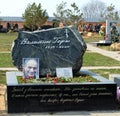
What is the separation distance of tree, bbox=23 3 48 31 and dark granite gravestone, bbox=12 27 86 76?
188ft

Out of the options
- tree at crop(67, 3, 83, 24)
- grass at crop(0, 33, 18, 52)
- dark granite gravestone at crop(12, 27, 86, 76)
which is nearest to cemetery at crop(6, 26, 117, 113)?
dark granite gravestone at crop(12, 27, 86, 76)

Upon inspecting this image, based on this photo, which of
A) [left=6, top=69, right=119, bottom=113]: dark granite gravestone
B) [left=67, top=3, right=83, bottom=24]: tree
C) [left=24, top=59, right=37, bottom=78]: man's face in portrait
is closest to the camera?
[left=6, top=69, right=119, bottom=113]: dark granite gravestone

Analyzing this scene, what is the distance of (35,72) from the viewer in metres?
9.81

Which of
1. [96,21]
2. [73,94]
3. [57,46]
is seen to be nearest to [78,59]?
[57,46]

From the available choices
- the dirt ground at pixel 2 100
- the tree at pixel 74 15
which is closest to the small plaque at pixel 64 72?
the dirt ground at pixel 2 100

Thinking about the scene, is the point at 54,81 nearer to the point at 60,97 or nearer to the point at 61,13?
the point at 60,97

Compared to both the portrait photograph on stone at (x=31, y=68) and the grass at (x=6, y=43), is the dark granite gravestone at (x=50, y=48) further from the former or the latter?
the grass at (x=6, y=43)

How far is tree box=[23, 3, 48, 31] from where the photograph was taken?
67.8m

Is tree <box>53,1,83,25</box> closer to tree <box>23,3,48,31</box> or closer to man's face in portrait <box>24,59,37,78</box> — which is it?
tree <box>23,3,48,31</box>

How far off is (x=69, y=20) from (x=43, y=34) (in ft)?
185

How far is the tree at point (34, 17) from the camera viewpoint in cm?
6781

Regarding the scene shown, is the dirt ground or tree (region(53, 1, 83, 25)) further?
tree (region(53, 1, 83, 25))

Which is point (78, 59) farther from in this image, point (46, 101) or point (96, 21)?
point (96, 21)

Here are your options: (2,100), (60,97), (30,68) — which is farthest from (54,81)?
(2,100)
